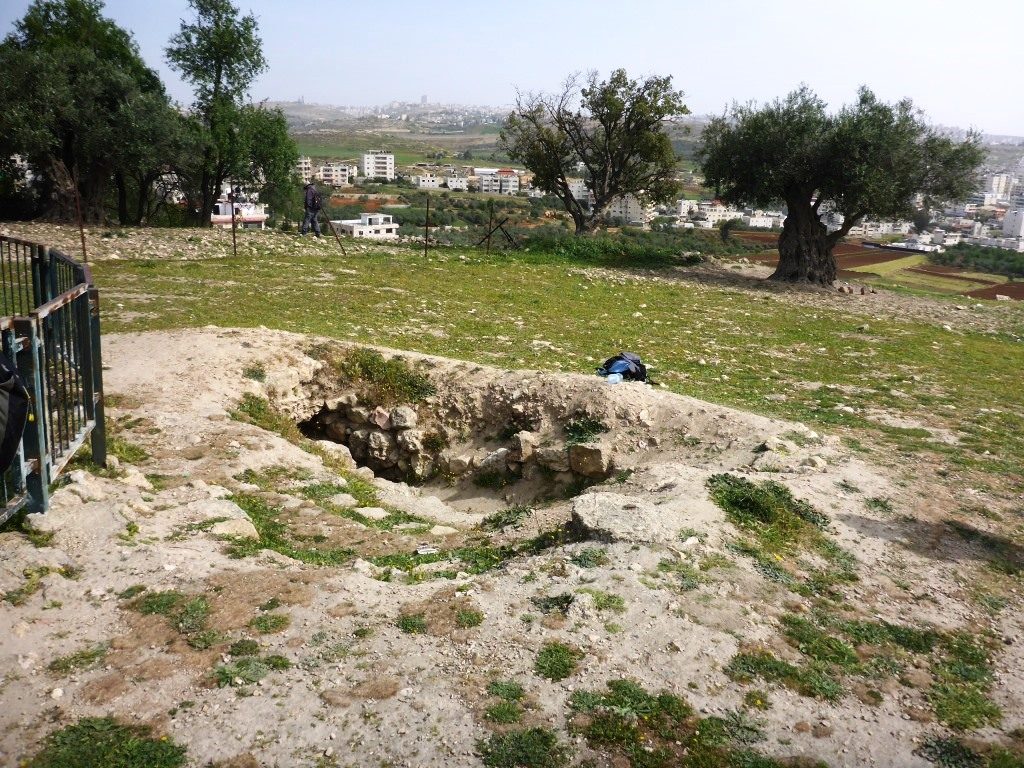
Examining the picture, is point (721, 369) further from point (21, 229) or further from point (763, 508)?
point (21, 229)

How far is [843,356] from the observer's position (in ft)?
51.8

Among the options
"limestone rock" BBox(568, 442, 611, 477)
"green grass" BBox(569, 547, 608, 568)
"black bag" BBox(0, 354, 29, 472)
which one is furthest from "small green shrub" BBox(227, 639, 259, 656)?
"limestone rock" BBox(568, 442, 611, 477)

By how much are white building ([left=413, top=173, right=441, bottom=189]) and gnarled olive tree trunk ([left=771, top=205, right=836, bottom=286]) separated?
9954cm

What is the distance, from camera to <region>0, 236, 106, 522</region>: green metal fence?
215 inches

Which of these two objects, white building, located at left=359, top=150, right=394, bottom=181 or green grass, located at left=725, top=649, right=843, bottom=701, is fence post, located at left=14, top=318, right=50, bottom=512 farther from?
white building, located at left=359, top=150, right=394, bottom=181

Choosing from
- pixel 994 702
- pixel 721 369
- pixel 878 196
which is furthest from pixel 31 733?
pixel 878 196

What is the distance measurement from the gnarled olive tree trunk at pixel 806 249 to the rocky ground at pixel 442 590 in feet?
61.4

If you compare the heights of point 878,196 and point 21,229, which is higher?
point 878,196

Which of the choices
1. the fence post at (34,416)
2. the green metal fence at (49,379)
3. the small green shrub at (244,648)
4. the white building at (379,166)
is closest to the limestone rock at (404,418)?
the green metal fence at (49,379)

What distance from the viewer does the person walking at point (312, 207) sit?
84.5ft

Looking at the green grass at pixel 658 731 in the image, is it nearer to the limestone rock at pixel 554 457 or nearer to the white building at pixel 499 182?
the limestone rock at pixel 554 457

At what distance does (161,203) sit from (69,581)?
122 ft

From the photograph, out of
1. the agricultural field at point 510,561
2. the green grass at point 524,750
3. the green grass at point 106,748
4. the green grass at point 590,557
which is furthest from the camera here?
→ the green grass at point 590,557

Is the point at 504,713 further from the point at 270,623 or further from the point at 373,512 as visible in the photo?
the point at 373,512
